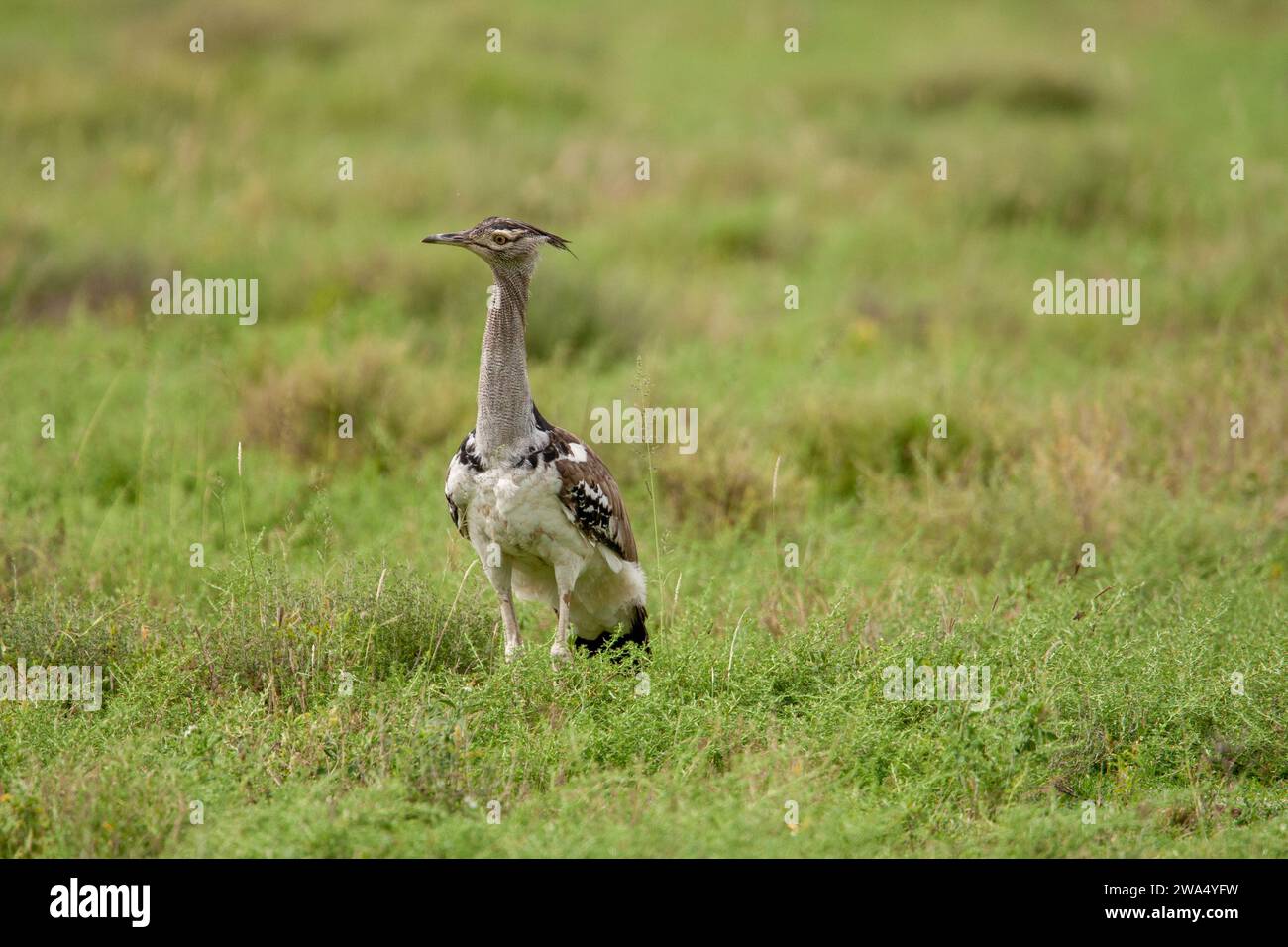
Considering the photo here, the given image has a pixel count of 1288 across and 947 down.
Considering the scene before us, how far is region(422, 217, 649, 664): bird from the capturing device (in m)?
4.20

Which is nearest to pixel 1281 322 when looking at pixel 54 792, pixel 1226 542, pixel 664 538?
pixel 1226 542

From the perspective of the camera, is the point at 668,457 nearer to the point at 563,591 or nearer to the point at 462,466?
the point at 563,591

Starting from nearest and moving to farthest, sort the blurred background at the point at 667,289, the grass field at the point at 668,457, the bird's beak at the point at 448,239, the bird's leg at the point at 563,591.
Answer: the grass field at the point at 668,457 < the bird's beak at the point at 448,239 < the bird's leg at the point at 563,591 < the blurred background at the point at 667,289

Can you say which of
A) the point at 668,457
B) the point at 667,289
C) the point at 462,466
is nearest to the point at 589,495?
the point at 462,466

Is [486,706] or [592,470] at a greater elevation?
[592,470]

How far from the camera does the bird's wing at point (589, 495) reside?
426 cm

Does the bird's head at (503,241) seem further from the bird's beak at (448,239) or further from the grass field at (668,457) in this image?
the grass field at (668,457)

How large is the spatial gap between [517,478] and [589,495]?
0.81 feet

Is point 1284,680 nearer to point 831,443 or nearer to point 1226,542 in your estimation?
point 1226,542

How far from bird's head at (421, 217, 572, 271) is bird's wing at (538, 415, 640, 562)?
55 centimetres

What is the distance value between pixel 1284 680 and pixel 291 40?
12.9 meters

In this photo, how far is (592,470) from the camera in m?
4.39

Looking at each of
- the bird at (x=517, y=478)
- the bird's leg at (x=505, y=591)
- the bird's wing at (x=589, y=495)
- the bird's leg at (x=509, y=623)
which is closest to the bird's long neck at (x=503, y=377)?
the bird at (x=517, y=478)

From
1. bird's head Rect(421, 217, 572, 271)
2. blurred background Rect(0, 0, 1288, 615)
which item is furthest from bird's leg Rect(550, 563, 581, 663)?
bird's head Rect(421, 217, 572, 271)
